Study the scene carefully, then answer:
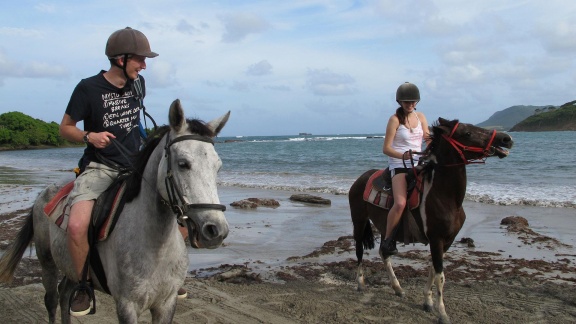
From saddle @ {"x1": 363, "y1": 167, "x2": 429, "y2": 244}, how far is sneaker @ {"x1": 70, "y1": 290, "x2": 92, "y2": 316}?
12.6ft

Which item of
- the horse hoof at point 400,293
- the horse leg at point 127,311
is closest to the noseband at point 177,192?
the horse leg at point 127,311

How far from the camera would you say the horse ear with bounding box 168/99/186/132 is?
2821 mm

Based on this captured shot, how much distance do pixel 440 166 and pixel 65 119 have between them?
409 cm

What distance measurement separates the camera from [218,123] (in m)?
3.07

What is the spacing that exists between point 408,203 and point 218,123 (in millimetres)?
3597

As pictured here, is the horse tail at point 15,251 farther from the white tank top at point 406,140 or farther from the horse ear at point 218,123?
the white tank top at point 406,140

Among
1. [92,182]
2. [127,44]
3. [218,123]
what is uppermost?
[127,44]

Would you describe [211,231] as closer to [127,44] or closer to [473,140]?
[127,44]

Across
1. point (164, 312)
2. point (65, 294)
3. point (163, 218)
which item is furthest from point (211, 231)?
point (65, 294)

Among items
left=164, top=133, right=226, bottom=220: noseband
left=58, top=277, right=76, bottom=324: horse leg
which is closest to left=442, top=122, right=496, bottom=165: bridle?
left=164, top=133, right=226, bottom=220: noseband

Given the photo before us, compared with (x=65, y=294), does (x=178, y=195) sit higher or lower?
higher

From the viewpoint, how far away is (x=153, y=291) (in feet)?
10.4

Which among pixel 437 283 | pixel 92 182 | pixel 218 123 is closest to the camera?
pixel 218 123

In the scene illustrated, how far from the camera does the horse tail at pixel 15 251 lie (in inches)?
181
